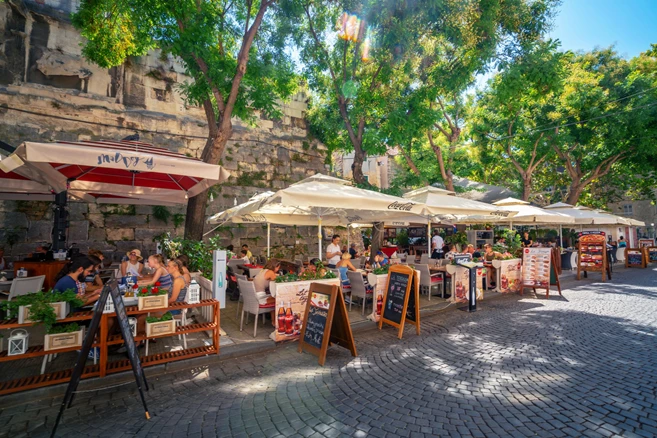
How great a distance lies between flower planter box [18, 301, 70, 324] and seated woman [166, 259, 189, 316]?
1151 millimetres

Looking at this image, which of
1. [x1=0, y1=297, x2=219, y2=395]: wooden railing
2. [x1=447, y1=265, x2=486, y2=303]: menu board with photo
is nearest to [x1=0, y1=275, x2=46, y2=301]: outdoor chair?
[x1=0, y1=297, x2=219, y2=395]: wooden railing

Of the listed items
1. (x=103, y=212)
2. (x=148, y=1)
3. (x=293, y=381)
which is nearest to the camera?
(x=293, y=381)

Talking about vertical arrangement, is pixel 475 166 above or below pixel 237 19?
below

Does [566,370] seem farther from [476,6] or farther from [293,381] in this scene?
[476,6]

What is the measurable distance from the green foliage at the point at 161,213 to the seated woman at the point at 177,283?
6.31 meters

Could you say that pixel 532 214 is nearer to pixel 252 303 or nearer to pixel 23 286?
pixel 252 303

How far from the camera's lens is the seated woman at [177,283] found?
15.5 ft

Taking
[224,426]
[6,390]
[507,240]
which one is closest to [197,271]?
[6,390]

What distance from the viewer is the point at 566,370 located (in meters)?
4.03

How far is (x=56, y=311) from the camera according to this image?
3.68 meters

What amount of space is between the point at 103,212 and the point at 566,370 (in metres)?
11.5

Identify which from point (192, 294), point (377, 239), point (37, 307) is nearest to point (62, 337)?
point (37, 307)

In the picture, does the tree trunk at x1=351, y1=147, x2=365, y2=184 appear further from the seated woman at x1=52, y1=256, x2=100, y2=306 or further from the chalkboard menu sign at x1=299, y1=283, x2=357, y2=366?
the seated woman at x1=52, y1=256, x2=100, y2=306

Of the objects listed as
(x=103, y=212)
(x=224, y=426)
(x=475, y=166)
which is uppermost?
(x=475, y=166)
